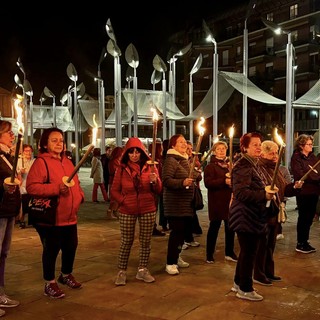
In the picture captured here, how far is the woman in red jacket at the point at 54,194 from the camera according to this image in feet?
16.2

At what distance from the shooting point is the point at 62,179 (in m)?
4.94

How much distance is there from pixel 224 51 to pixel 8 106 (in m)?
26.9

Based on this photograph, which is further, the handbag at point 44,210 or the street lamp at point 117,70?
the street lamp at point 117,70

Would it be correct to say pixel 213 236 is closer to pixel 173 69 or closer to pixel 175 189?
pixel 175 189

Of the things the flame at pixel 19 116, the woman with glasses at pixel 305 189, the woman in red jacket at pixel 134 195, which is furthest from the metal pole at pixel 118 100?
the flame at pixel 19 116

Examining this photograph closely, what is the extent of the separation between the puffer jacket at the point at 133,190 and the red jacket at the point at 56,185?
0.60m

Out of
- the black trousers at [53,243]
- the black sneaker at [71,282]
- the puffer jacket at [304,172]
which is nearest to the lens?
the black trousers at [53,243]

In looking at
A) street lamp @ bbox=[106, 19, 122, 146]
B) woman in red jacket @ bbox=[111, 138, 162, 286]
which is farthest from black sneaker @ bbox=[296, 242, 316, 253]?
street lamp @ bbox=[106, 19, 122, 146]

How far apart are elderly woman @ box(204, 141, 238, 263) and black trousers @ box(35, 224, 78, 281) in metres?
2.25

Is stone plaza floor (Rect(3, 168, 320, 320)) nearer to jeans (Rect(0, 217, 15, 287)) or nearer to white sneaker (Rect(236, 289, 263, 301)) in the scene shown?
white sneaker (Rect(236, 289, 263, 301))

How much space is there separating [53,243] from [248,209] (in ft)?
7.14

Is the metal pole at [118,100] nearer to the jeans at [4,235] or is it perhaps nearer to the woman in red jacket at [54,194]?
the woman in red jacket at [54,194]

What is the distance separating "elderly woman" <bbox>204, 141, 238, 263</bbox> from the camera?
21.7ft

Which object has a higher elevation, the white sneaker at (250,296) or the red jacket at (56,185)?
the red jacket at (56,185)
